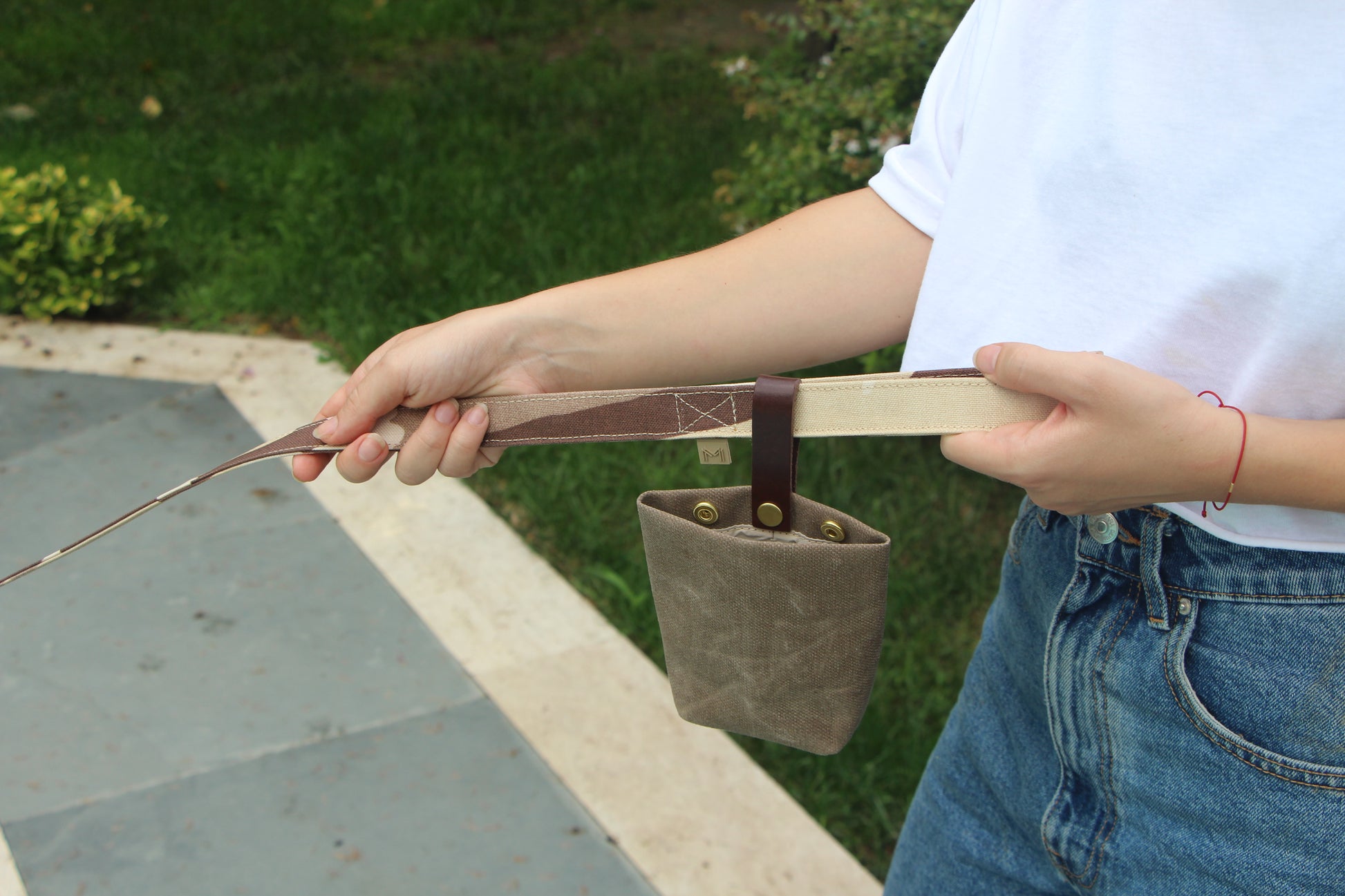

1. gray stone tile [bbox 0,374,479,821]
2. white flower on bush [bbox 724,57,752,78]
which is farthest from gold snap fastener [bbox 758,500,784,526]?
white flower on bush [bbox 724,57,752,78]

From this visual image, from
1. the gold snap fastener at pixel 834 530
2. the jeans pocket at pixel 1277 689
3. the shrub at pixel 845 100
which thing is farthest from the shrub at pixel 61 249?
the jeans pocket at pixel 1277 689

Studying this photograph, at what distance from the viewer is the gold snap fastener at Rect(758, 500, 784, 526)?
45.1 inches

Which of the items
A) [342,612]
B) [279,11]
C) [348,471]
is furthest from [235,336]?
[279,11]

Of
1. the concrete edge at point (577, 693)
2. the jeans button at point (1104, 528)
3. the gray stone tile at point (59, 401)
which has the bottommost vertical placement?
the concrete edge at point (577, 693)

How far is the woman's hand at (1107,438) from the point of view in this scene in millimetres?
889

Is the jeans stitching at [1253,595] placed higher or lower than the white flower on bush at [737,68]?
higher

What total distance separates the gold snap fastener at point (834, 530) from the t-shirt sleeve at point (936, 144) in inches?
13.7

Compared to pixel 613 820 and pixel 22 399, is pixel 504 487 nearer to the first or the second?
pixel 613 820

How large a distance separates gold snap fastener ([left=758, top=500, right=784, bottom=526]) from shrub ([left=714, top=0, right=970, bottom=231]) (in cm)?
230

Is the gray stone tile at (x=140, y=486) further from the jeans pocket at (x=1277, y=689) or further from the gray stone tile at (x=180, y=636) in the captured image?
the jeans pocket at (x=1277, y=689)

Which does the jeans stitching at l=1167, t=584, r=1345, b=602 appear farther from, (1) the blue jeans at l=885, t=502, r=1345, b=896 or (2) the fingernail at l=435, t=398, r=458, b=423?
(2) the fingernail at l=435, t=398, r=458, b=423

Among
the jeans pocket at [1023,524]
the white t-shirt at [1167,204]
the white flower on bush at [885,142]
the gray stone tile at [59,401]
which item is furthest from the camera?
the gray stone tile at [59,401]

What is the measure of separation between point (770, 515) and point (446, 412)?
42 centimetres

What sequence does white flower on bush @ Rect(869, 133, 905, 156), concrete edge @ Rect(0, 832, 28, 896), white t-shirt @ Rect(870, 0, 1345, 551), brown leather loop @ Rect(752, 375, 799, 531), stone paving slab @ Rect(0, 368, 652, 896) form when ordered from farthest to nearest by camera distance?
white flower on bush @ Rect(869, 133, 905, 156) → stone paving slab @ Rect(0, 368, 652, 896) → concrete edge @ Rect(0, 832, 28, 896) → brown leather loop @ Rect(752, 375, 799, 531) → white t-shirt @ Rect(870, 0, 1345, 551)
